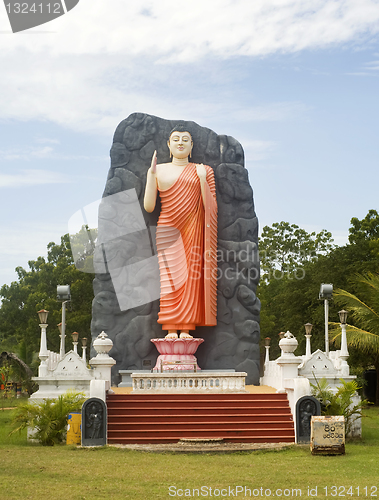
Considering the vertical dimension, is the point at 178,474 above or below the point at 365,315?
below

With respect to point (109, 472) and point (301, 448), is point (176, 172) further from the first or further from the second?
point (109, 472)

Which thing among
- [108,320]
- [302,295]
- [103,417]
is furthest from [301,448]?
[302,295]

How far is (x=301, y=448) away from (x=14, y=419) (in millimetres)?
5634

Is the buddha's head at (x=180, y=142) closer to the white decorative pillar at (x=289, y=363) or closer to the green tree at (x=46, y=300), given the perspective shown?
the white decorative pillar at (x=289, y=363)

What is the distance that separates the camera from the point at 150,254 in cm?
1898

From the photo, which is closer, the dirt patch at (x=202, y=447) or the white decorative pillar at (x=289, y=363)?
the dirt patch at (x=202, y=447)

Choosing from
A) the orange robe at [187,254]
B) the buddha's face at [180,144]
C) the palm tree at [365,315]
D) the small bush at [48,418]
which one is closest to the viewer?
the small bush at [48,418]

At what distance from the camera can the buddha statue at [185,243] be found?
1828cm

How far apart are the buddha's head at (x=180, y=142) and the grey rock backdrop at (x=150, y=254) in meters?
0.52

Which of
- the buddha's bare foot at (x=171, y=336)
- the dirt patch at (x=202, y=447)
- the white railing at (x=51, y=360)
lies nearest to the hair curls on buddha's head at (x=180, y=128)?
the buddha's bare foot at (x=171, y=336)

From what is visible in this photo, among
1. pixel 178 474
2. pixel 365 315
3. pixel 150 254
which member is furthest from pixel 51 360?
pixel 365 315

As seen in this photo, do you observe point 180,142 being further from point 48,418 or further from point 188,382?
point 48,418

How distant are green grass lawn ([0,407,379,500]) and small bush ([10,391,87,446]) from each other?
56cm

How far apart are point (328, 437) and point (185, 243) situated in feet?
29.0
